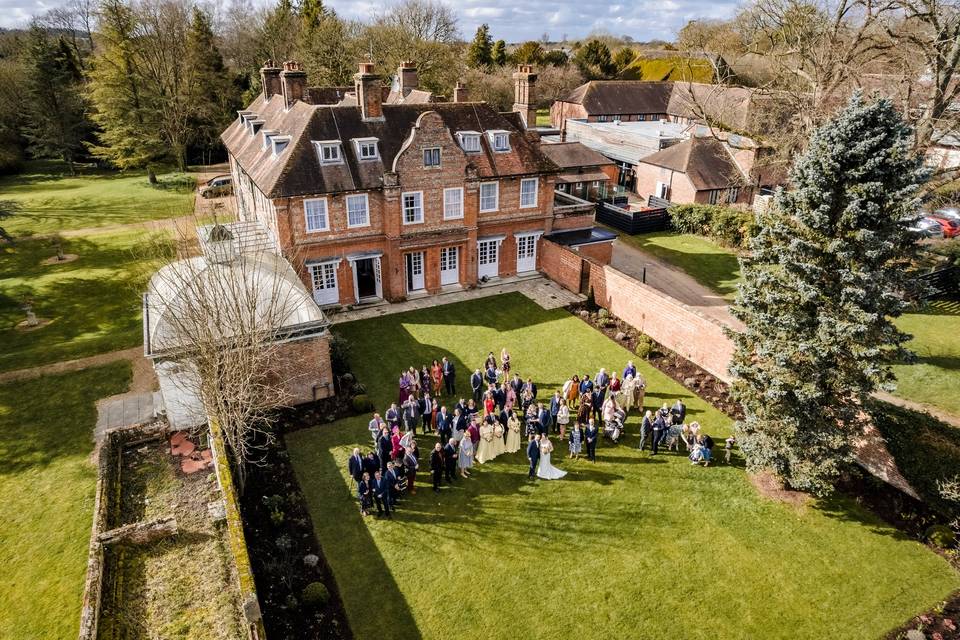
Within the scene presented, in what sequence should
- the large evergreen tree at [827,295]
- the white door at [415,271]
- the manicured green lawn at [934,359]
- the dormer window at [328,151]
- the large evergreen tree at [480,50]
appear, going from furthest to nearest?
the large evergreen tree at [480,50], the white door at [415,271], the dormer window at [328,151], the manicured green lawn at [934,359], the large evergreen tree at [827,295]

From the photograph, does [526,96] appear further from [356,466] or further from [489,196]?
[356,466]

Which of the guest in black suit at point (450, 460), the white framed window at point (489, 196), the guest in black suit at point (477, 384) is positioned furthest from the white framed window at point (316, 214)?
the guest in black suit at point (450, 460)

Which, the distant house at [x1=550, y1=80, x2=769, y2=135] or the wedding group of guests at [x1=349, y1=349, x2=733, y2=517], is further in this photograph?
the distant house at [x1=550, y1=80, x2=769, y2=135]

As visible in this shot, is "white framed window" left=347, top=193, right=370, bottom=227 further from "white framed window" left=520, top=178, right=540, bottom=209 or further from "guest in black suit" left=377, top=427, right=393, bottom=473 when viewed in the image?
"guest in black suit" left=377, top=427, right=393, bottom=473

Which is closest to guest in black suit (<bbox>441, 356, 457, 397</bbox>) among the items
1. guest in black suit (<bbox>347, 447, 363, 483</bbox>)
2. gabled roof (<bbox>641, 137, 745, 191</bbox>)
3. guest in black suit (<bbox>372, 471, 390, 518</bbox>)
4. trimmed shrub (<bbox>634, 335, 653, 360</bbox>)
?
guest in black suit (<bbox>347, 447, 363, 483</bbox>)

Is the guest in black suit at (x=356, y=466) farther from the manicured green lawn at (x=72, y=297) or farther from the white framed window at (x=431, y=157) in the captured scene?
A: the white framed window at (x=431, y=157)

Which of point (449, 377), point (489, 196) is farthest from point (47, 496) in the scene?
point (489, 196)
